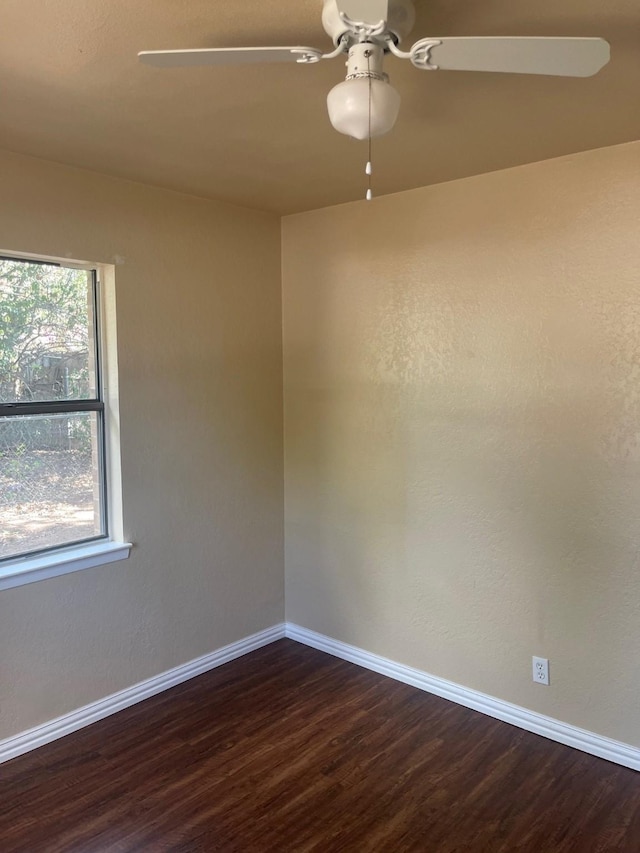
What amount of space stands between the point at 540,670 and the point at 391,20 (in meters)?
2.46

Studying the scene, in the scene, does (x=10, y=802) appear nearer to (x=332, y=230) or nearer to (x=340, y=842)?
(x=340, y=842)

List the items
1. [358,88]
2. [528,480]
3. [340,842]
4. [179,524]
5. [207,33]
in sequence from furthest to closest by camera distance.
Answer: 1. [179,524]
2. [528,480]
3. [340,842]
4. [207,33]
5. [358,88]

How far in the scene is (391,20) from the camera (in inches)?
53.3

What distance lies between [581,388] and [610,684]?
119 centimetres

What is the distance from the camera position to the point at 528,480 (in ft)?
8.71

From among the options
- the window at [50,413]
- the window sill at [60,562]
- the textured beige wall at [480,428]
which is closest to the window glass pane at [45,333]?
the window at [50,413]

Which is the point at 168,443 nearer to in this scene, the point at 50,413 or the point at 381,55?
the point at 50,413

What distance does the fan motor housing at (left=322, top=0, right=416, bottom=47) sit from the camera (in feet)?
4.38

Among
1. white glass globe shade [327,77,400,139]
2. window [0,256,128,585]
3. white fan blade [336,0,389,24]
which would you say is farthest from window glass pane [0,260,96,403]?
white fan blade [336,0,389,24]

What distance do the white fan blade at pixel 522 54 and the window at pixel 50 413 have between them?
76.3 inches

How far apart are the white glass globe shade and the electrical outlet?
2.23m

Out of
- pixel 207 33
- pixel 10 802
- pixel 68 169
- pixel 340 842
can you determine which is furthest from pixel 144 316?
pixel 340 842

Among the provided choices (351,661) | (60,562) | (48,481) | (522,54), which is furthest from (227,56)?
(351,661)

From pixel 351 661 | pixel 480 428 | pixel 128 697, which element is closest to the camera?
pixel 480 428
